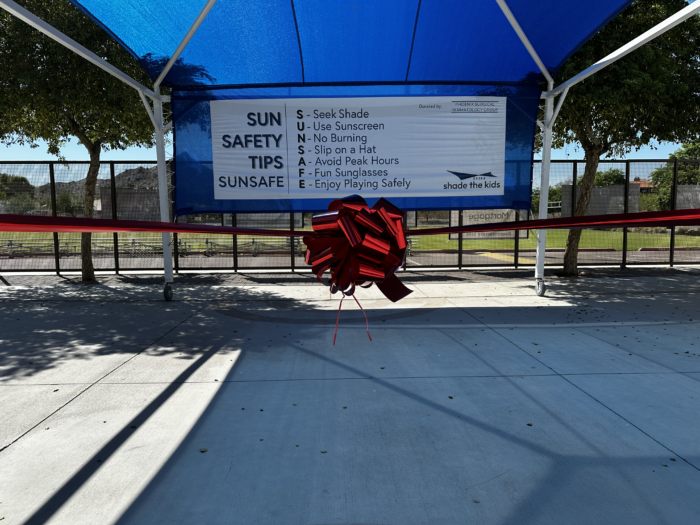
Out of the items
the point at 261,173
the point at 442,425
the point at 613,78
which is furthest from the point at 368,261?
the point at 613,78

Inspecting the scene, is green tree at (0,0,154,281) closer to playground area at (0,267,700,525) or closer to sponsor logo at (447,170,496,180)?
playground area at (0,267,700,525)

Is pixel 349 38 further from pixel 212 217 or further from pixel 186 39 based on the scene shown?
pixel 212 217

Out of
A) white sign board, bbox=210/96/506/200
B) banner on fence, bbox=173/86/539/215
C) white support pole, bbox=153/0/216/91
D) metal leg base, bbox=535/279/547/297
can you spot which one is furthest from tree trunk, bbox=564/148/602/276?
white support pole, bbox=153/0/216/91

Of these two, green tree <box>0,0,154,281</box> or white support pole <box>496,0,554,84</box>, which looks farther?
green tree <box>0,0,154,281</box>

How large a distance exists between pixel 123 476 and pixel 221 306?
5311 mm

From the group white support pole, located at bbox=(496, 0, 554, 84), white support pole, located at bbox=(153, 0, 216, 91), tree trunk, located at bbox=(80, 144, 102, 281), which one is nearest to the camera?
white support pole, located at bbox=(153, 0, 216, 91)

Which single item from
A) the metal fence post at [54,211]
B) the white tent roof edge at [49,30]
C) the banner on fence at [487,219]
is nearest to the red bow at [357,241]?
the white tent roof edge at [49,30]

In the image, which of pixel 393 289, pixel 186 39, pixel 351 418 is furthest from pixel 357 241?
pixel 186 39

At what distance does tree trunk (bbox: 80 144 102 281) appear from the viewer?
32.4ft

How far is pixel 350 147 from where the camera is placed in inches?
322

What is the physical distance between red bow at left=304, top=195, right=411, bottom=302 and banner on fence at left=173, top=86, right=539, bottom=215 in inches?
232

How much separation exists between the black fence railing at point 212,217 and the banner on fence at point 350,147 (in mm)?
2255

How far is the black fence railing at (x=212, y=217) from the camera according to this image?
1110 cm

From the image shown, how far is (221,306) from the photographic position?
25.6ft
